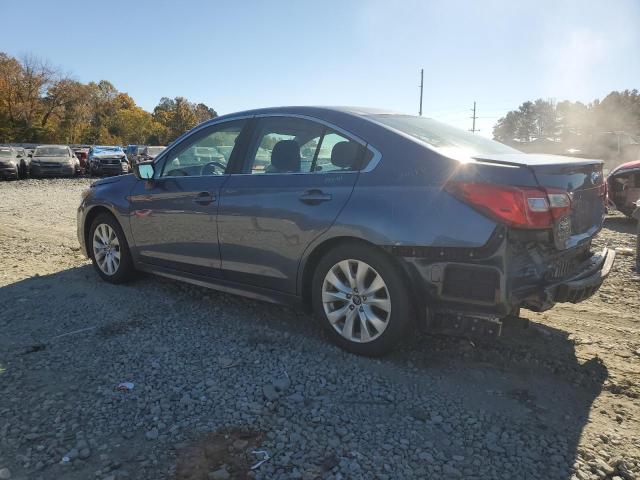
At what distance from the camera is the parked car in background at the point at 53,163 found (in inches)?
877

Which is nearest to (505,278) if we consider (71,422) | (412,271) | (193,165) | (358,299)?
(412,271)

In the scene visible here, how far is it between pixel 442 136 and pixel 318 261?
1267 millimetres

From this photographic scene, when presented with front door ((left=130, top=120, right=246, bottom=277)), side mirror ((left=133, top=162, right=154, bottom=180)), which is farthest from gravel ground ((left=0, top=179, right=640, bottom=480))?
side mirror ((left=133, top=162, right=154, bottom=180))

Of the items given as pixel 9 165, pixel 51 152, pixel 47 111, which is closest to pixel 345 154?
pixel 9 165

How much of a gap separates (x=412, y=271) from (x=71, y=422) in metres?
2.09

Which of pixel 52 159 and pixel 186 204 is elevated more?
pixel 52 159

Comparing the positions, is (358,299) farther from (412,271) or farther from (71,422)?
(71,422)

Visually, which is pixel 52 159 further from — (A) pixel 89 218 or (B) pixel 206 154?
(B) pixel 206 154

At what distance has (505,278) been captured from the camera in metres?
2.96

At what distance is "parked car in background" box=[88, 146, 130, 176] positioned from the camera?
2489cm

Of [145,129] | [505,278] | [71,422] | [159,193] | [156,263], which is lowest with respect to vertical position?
[71,422]

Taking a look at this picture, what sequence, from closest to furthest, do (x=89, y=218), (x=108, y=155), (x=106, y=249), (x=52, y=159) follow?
1. (x=106, y=249)
2. (x=89, y=218)
3. (x=52, y=159)
4. (x=108, y=155)

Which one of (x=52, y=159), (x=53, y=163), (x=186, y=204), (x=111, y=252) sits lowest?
(x=111, y=252)

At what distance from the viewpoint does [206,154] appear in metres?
4.58
